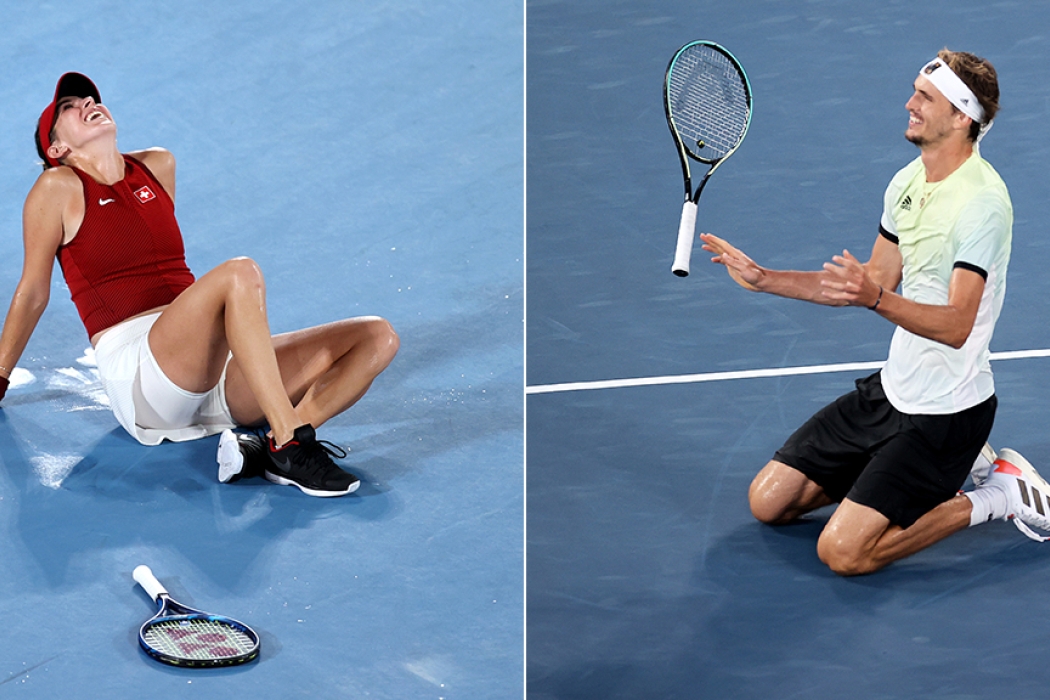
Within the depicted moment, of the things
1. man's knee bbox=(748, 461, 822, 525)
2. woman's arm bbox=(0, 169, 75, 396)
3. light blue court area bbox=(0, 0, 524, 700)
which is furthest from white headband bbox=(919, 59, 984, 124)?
woman's arm bbox=(0, 169, 75, 396)

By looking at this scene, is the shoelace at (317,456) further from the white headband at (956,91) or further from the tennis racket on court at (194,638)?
the white headband at (956,91)

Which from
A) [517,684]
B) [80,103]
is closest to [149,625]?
[517,684]

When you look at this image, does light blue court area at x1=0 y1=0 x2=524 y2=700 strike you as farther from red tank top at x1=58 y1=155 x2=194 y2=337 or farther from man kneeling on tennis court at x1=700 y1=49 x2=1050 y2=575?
man kneeling on tennis court at x1=700 y1=49 x2=1050 y2=575

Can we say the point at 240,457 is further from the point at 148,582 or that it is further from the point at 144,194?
the point at 144,194

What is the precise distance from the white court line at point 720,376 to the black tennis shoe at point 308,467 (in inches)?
37.2

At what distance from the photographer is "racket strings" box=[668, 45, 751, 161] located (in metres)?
5.18

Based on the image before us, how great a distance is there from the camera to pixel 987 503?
4574 millimetres

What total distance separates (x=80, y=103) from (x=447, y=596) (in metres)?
2.29

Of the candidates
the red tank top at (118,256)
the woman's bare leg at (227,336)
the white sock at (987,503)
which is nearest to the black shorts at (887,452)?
the white sock at (987,503)

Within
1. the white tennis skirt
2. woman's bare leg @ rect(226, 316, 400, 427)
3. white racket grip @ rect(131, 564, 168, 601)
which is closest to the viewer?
white racket grip @ rect(131, 564, 168, 601)

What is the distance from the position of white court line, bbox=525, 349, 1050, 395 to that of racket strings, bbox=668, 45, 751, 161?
86cm

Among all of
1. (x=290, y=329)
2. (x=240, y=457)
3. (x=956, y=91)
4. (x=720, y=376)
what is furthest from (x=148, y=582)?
(x=956, y=91)

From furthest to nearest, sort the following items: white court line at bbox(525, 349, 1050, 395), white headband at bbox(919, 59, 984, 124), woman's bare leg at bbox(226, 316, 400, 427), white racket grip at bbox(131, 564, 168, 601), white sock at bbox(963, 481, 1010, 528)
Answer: white court line at bbox(525, 349, 1050, 395), woman's bare leg at bbox(226, 316, 400, 427), white sock at bbox(963, 481, 1010, 528), white headband at bbox(919, 59, 984, 124), white racket grip at bbox(131, 564, 168, 601)

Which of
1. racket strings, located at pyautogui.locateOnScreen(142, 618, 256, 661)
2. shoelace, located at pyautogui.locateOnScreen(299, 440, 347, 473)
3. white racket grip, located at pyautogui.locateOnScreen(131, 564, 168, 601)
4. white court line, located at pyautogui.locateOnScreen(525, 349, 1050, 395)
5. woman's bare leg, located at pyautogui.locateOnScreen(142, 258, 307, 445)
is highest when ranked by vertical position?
woman's bare leg, located at pyautogui.locateOnScreen(142, 258, 307, 445)
